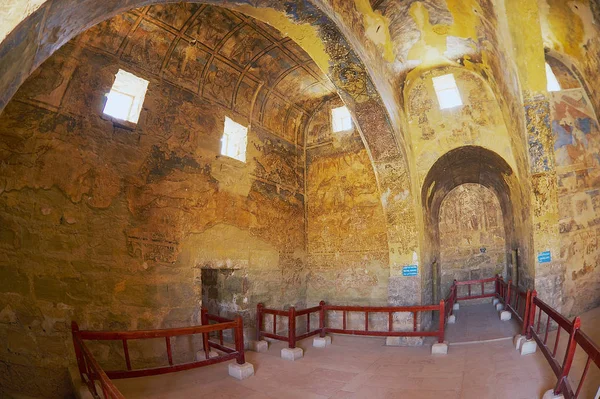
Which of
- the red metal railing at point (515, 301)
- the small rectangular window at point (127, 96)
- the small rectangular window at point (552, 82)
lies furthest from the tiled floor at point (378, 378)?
the small rectangular window at point (552, 82)

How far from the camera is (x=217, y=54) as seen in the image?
7.51 metres

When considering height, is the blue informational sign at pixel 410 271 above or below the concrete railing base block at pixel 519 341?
above

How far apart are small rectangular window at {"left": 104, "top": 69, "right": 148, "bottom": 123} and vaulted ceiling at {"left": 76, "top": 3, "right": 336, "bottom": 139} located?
0.97 feet

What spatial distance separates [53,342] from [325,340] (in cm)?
490

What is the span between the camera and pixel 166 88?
6.96m

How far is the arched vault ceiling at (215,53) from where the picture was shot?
6.20 meters

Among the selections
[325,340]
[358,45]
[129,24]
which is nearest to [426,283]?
[325,340]

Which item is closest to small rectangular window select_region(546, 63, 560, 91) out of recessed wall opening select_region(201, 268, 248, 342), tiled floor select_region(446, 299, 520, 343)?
tiled floor select_region(446, 299, 520, 343)

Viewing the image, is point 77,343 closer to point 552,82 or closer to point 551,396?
point 551,396

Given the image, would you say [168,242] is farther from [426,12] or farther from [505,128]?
[505,128]

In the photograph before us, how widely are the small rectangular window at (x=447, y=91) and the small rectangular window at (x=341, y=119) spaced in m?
2.59

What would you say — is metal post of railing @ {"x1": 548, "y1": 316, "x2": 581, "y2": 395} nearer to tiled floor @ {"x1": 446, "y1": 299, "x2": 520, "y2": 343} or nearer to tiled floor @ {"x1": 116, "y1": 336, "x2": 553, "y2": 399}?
tiled floor @ {"x1": 116, "y1": 336, "x2": 553, "y2": 399}

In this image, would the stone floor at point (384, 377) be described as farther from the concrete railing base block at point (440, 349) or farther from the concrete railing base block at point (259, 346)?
the concrete railing base block at point (259, 346)

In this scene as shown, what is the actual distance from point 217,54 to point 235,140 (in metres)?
2.07
